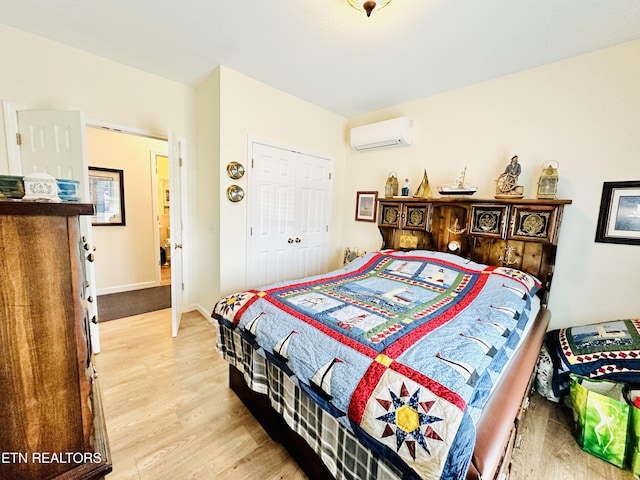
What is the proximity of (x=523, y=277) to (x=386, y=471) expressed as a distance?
1.84 meters

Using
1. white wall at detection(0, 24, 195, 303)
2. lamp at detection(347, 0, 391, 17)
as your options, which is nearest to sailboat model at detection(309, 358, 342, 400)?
lamp at detection(347, 0, 391, 17)

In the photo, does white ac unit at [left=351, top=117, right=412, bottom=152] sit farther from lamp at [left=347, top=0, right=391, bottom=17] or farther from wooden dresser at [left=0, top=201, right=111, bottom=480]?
wooden dresser at [left=0, top=201, right=111, bottom=480]

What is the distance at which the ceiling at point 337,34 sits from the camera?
1.63 m

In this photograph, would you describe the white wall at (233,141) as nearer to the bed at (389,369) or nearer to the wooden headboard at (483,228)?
the bed at (389,369)

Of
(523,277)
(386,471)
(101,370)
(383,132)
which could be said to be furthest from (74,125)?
(523,277)

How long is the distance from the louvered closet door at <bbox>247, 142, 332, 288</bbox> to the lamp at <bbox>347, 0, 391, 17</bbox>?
1551 millimetres

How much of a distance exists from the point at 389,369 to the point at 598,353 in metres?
1.67

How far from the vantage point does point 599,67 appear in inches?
75.6

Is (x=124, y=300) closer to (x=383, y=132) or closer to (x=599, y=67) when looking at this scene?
(x=383, y=132)

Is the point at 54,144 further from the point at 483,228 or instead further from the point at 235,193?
the point at 483,228

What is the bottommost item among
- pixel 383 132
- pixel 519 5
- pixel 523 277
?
pixel 523 277

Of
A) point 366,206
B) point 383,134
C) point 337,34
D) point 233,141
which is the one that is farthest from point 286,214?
point 337,34

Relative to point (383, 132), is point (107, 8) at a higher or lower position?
higher

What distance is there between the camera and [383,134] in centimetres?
299
